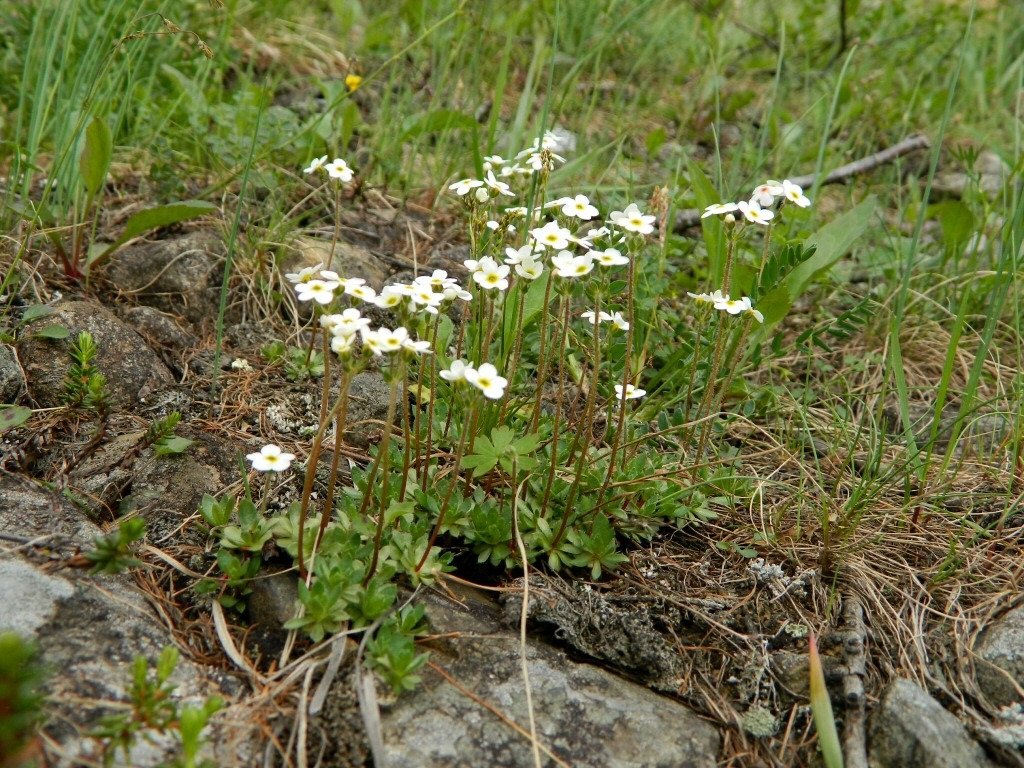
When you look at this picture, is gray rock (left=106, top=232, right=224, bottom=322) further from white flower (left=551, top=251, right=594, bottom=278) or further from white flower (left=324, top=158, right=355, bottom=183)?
white flower (left=551, top=251, right=594, bottom=278)

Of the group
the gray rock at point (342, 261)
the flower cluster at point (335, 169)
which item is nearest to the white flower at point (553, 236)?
the flower cluster at point (335, 169)

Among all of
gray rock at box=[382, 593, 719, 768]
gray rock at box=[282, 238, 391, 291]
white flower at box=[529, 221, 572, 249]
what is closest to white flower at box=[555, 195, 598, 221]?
white flower at box=[529, 221, 572, 249]

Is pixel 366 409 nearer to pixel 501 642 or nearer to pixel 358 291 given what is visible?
pixel 358 291

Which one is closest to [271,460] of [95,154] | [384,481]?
[384,481]

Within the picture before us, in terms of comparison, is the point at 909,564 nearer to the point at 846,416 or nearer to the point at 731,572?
the point at 731,572

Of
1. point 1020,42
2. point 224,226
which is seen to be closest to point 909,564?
point 224,226
